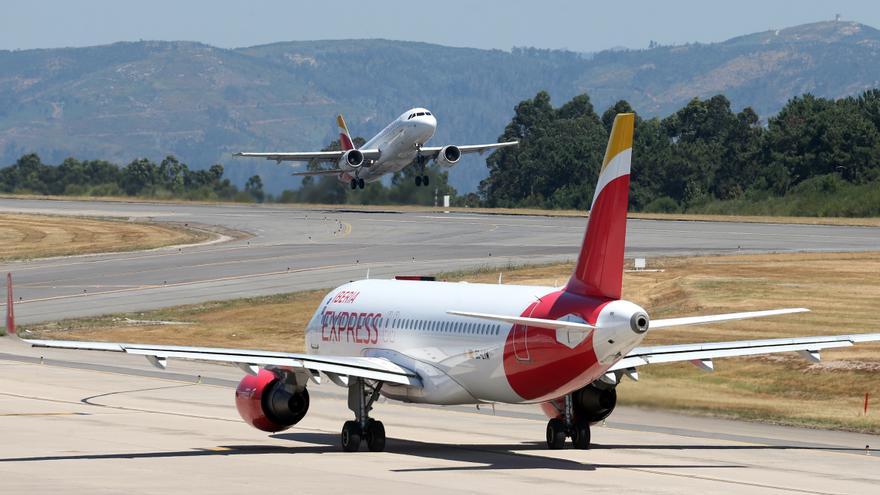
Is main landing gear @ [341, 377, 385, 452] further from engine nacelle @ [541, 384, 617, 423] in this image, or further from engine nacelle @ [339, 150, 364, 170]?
engine nacelle @ [339, 150, 364, 170]

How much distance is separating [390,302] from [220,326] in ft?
101

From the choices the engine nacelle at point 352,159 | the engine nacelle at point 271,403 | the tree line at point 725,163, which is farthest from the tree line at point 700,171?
the engine nacelle at point 271,403

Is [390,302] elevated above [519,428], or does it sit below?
above

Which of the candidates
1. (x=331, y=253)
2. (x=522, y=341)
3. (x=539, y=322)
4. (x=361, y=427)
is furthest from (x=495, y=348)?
(x=331, y=253)

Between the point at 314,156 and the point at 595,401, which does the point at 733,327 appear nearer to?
the point at 595,401

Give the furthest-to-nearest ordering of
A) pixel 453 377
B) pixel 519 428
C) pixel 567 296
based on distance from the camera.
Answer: pixel 519 428, pixel 453 377, pixel 567 296

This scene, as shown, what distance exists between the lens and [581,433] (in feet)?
102

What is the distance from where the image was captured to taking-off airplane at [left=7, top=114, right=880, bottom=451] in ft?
89.0

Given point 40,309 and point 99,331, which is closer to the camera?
point 99,331

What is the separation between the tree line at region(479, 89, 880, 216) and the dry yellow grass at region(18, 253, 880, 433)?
5759 cm

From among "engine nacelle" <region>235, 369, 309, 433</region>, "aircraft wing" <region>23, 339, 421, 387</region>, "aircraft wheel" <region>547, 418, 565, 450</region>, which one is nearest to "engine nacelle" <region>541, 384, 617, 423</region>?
"aircraft wheel" <region>547, 418, 565, 450</region>

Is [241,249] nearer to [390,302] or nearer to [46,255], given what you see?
[46,255]

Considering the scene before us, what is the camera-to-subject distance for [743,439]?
111ft

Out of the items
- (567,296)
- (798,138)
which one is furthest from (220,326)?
(798,138)
